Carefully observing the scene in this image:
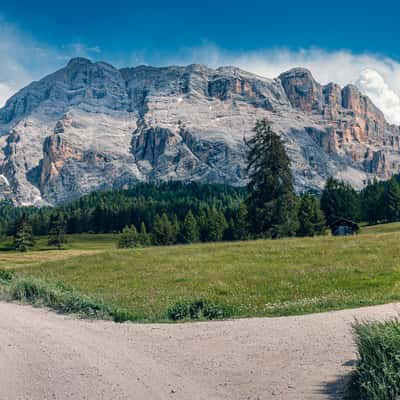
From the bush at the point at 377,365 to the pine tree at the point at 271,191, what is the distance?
167ft

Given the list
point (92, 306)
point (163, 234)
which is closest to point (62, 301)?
point (92, 306)

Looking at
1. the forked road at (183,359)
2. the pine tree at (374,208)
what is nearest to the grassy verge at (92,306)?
the forked road at (183,359)

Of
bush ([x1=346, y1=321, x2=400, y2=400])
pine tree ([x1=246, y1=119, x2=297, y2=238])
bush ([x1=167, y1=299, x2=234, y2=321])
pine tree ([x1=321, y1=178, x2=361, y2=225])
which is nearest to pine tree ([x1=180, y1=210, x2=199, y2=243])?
pine tree ([x1=321, y1=178, x2=361, y2=225])

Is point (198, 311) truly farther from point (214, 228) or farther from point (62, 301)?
point (214, 228)

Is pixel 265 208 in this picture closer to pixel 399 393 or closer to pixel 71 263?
pixel 71 263

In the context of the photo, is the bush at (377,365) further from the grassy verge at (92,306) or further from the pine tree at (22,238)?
the pine tree at (22,238)

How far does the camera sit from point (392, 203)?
114m

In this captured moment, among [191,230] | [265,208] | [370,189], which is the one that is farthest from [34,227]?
[265,208]

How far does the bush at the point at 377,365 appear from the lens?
7.32 metres

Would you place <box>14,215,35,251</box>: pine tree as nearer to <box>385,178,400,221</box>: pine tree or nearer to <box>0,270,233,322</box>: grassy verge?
<box>385,178,400,221</box>: pine tree

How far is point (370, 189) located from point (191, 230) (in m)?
60.3

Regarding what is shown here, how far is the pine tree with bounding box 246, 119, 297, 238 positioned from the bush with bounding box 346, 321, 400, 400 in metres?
50.8

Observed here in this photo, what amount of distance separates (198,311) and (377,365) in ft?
28.8

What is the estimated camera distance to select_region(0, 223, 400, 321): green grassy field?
1792 centimetres
